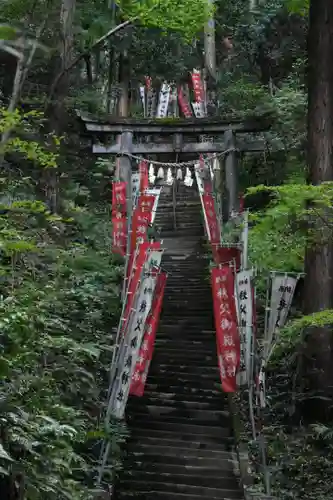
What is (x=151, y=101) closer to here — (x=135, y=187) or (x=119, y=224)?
(x=135, y=187)

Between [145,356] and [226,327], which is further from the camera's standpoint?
[226,327]

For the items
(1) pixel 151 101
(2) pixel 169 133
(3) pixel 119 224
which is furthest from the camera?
(1) pixel 151 101

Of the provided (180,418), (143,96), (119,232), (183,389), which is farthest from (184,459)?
(143,96)

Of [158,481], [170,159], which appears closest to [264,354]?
[158,481]

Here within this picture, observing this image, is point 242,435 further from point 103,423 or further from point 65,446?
point 65,446

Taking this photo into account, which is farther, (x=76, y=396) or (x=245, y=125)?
(x=245, y=125)

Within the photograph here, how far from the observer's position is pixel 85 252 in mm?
13609

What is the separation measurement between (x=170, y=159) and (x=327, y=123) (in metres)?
16.1

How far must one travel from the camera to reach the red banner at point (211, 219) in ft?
51.1

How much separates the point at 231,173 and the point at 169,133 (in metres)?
1.95

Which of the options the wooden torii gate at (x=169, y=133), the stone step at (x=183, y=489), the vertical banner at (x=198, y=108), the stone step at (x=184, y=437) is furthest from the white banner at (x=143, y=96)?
the stone step at (x=183, y=489)

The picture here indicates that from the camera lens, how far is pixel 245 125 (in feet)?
51.4

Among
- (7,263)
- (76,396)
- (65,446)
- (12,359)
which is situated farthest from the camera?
(7,263)

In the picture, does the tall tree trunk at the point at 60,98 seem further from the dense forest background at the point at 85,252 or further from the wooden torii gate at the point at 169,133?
the wooden torii gate at the point at 169,133
